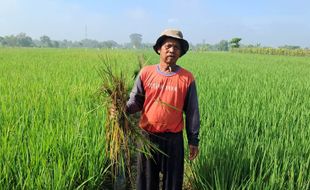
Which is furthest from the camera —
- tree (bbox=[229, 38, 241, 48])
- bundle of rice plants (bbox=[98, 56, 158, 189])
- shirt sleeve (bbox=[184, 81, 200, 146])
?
tree (bbox=[229, 38, 241, 48])

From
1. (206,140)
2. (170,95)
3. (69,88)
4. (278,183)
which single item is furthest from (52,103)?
(278,183)

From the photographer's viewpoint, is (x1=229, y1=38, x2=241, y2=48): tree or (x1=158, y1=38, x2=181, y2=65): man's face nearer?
(x1=158, y1=38, x2=181, y2=65): man's face

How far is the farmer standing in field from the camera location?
6.33 feet

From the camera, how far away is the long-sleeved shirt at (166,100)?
1.93 metres

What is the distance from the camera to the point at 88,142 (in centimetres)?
253

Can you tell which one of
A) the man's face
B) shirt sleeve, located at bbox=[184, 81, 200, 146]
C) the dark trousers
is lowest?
the dark trousers

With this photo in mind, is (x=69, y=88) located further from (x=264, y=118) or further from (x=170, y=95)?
(x=170, y=95)

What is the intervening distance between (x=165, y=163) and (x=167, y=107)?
0.40 meters

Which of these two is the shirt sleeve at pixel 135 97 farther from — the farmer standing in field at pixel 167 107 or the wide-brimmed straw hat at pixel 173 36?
the wide-brimmed straw hat at pixel 173 36

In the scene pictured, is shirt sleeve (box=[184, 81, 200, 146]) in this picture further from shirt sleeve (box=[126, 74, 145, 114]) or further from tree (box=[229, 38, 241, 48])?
tree (box=[229, 38, 241, 48])

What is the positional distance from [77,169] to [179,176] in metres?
0.70

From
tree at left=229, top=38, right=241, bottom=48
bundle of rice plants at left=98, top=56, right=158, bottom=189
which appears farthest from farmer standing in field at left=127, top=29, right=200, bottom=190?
tree at left=229, top=38, right=241, bottom=48

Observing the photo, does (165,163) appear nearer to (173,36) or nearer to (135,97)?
(135,97)

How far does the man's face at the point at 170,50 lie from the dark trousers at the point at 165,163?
470 mm
